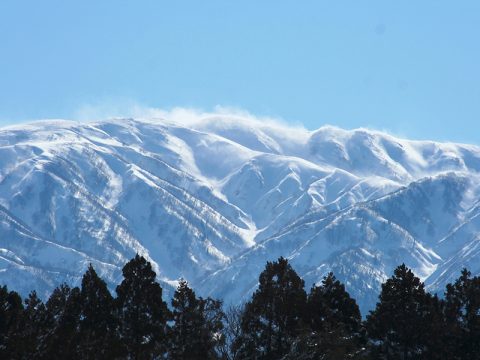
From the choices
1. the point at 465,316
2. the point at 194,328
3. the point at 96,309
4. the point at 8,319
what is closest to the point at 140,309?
the point at 96,309

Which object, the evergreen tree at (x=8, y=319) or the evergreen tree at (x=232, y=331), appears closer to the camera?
the evergreen tree at (x=8, y=319)

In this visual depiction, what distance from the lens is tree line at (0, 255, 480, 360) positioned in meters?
76.6

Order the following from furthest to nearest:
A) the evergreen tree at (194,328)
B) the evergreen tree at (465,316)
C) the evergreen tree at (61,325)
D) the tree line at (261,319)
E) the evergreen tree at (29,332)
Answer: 1. the evergreen tree at (465,316)
2. the evergreen tree at (194,328)
3. the tree line at (261,319)
4. the evergreen tree at (61,325)
5. the evergreen tree at (29,332)

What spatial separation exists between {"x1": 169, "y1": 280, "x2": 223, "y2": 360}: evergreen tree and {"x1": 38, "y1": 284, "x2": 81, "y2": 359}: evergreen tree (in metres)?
7.26

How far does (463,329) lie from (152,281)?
25.0 meters

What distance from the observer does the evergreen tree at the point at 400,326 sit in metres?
83.2

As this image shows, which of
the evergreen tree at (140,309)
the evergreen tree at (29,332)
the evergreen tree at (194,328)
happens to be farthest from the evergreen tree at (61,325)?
the evergreen tree at (194,328)

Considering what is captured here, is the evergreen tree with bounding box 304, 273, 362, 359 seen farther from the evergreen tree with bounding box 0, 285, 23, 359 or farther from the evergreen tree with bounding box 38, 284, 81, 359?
the evergreen tree with bounding box 0, 285, 23, 359

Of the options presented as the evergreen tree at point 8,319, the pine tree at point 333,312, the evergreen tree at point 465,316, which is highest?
the evergreen tree at point 8,319

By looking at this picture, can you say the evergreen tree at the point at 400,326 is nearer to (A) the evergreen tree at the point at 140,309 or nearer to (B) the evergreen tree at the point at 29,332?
(A) the evergreen tree at the point at 140,309

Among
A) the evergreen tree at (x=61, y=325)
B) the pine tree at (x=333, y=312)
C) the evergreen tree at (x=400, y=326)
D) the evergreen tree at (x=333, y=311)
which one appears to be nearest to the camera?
the evergreen tree at (x=61, y=325)

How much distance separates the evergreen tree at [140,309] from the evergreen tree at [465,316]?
22.4 metres

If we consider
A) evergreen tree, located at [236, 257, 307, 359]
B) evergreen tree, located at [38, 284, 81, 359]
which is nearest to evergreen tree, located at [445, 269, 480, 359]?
evergreen tree, located at [236, 257, 307, 359]

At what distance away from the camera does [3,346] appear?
67562 millimetres
